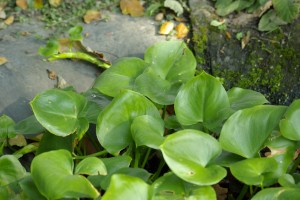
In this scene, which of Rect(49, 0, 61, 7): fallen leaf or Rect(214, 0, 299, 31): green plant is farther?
Rect(49, 0, 61, 7): fallen leaf

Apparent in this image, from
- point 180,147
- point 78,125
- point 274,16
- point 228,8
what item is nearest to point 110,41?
point 228,8

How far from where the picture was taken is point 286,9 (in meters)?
2.82

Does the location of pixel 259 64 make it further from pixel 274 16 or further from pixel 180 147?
pixel 180 147

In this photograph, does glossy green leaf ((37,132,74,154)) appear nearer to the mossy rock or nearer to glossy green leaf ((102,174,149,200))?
glossy green leaf ((102,174,149,200))

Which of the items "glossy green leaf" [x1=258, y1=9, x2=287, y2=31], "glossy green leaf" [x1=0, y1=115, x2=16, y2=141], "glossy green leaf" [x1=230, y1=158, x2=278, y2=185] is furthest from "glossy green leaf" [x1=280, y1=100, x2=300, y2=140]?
"glossy green leaf" [x1=258, y1=9, x2=287, y2=31]

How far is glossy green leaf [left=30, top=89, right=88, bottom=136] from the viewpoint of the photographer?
6.45ft

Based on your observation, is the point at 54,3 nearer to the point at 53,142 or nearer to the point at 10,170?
the point at 53,142

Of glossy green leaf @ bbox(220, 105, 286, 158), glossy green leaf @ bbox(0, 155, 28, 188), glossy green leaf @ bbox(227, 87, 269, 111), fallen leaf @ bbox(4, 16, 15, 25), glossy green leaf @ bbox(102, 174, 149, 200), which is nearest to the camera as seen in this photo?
glossy green leaf @ bbox(102, 174, 149, 200)

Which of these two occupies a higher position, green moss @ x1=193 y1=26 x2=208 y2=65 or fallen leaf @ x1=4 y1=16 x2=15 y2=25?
green moss @ x1=193 y1=26 x2=208 y2=65

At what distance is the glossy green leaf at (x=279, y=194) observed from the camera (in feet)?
5.22

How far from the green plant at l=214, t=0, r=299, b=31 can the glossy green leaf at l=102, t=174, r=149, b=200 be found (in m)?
1.60

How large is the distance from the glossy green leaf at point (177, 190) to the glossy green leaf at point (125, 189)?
0.21ft

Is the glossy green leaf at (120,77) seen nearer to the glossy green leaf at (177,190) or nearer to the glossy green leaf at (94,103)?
the glossy green leaf at (94,103)

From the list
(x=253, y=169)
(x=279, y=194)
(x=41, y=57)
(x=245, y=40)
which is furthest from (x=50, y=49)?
(x=279, y=194)
